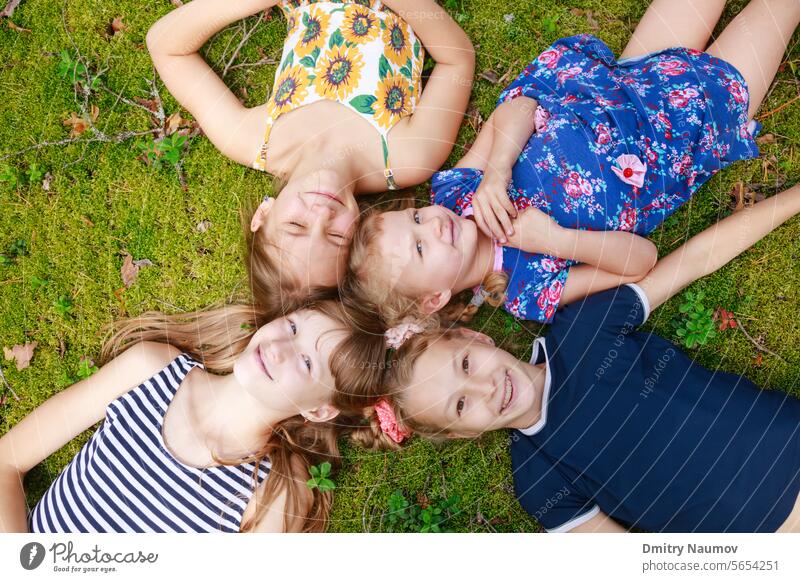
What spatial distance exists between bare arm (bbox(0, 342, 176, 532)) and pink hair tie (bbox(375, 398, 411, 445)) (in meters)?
0.72

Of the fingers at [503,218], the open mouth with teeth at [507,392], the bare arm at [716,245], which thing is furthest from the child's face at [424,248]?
the bare arm at [716,245]

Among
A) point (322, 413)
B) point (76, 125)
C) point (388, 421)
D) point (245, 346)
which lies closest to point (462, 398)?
point (388, 421)

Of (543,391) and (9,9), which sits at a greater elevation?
(9,9)

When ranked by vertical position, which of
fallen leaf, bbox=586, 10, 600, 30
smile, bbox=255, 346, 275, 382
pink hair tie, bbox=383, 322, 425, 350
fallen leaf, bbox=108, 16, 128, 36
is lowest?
smile, bbox=255, 346, 275, 382

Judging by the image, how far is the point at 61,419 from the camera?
1837 millimetres

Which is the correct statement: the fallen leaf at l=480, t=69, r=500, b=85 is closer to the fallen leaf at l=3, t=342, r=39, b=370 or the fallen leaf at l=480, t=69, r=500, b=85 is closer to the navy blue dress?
the navy blue dress

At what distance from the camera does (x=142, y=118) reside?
2.00 meters

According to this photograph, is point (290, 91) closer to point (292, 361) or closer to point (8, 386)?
point (292, 361)

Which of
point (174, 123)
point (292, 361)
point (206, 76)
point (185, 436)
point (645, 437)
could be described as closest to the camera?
point (292, 361)

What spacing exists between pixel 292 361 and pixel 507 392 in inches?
24.6

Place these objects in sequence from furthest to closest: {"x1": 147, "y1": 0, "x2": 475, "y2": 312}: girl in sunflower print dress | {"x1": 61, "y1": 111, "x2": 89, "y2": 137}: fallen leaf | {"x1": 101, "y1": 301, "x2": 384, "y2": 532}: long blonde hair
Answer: {"x1": 61, "y1": 111, "x2": 89, "y2": 137}: fallen leaf → {"x1": 147, "y1": 0, "x2": 475, "y2": 312}: girl in sunflower print dress → {"x1": 101, "y1": 301, "x2": 384, "y2": 532}: long blonde hair

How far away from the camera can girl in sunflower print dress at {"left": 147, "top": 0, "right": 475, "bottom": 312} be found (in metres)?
1.79

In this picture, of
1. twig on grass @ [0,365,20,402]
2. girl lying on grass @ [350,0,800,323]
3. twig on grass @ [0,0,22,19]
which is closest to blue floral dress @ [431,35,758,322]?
girl lying on grass @ [350,0,800,323]
